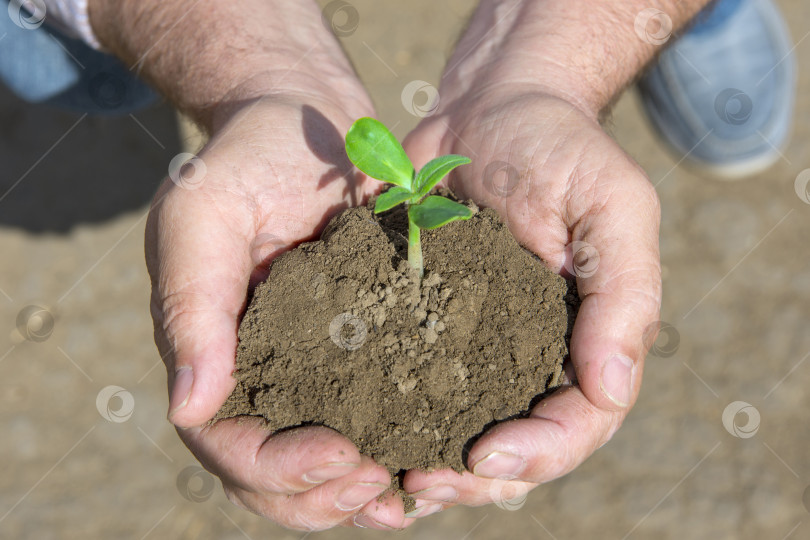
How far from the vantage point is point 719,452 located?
3715 millimetres

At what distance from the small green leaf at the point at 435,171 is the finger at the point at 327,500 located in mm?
851

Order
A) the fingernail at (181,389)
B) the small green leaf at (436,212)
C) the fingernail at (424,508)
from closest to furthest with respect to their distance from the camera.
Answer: the small green leaf at (436,212), the fingernail at (181,389), the fingernail at (424,508)

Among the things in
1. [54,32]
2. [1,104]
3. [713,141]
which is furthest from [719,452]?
[1,104]

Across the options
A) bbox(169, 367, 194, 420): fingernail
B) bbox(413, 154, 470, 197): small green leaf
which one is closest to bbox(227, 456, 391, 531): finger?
bbox(169, 367, 194, 420): fingernail

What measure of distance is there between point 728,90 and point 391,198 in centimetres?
373

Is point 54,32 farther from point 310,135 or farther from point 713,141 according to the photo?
point 713,141

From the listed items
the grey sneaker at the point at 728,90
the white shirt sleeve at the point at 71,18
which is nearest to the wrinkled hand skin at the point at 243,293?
the white shirt sleeve at the point at 71,18

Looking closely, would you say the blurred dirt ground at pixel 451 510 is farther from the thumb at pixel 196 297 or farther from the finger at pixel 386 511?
the thumb at pixel 196 297

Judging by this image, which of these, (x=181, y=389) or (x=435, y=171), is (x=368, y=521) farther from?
(x=435, y=171)

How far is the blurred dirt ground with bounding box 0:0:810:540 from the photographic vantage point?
3602 mm

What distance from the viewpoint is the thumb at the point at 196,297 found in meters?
2.02

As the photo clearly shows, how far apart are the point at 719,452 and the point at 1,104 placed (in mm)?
5107

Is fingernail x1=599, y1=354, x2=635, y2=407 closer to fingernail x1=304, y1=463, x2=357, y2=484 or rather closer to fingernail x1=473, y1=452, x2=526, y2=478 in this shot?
fingernail x1=473, y1=452, x2=526, y2=478

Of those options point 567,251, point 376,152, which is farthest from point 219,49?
point 567,251
